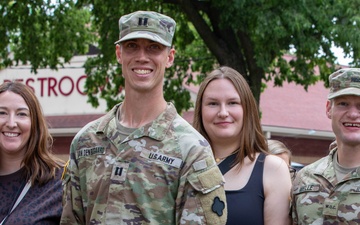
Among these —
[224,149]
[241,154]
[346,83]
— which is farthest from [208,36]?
[346,83]

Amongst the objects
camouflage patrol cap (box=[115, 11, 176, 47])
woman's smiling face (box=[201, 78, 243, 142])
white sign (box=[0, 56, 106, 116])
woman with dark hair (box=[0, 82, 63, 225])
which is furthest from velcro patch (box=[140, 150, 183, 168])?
white sign (box=[0, 56, 106, 116])

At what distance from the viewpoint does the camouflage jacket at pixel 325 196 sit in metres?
3.85

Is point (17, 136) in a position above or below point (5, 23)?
below

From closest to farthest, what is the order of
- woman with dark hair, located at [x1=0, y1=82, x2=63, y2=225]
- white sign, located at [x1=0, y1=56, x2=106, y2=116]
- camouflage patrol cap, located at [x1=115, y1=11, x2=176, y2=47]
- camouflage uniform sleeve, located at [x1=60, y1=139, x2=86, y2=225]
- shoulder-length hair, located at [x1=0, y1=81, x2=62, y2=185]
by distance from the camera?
camouflage patrol cap, located at [x1=115, y1=11, x2=176, y2=47], camouflage uniform sleeve, located at [x1=60, y1=139, x2=86, y2=225], woman with dark hair, located at [x1=0, y1=82, x2=63, y2=225], shoulder-length hair, located at [x1=0, y1=81, x2=62, y2=185], white sign, located at [x1=0, y1=56, x2=106, y2=116]

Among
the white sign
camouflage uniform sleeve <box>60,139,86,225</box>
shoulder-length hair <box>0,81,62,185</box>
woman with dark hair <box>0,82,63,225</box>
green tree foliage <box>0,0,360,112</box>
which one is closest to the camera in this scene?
camouflage uniform sleeve <box>60,139,86,225</box>

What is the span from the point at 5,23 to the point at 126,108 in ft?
37.9

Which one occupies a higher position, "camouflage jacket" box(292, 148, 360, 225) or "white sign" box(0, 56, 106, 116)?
"white sign" box(0, 56, 106, 116)

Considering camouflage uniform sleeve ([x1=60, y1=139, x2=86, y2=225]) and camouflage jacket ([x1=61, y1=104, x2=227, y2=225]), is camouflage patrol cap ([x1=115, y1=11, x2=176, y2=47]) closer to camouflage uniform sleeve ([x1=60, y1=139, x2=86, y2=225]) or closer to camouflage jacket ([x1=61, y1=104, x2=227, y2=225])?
camouflage jacket ([x1=61, y1=104, x2=227, y2=225])

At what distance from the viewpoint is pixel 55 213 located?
4.46 metres

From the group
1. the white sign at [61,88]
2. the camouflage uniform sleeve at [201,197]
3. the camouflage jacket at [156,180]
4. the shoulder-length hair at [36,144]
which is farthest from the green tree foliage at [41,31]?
the camouflage uniform sleeve at [201,197]

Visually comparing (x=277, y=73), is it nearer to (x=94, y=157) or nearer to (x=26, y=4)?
(x=26, y=4)

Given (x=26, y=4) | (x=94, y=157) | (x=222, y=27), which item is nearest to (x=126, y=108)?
(x=94, y=157)

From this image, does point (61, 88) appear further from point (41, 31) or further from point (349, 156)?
point (349, 156)

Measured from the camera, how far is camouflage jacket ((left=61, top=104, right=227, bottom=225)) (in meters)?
3.47
